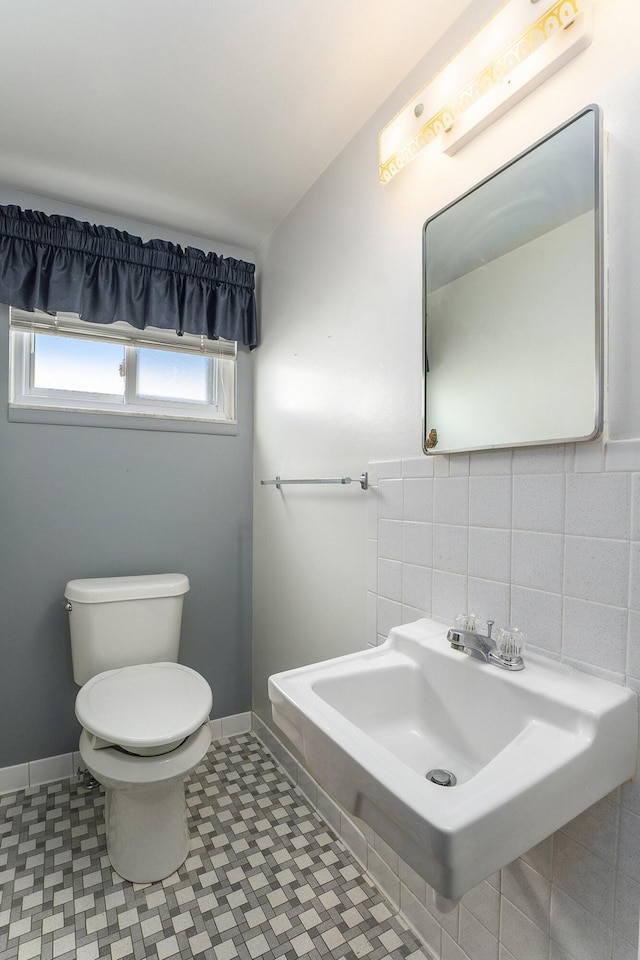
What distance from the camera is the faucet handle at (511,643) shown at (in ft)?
3.32

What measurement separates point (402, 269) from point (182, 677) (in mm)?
1554

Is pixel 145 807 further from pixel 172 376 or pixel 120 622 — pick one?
pixel 172 376

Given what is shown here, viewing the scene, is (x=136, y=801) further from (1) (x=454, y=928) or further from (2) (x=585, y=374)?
(2) (x=585, y=374)

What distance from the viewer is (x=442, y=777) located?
103 cm

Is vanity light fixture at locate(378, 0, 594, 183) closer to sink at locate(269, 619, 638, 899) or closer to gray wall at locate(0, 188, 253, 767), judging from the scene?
sink at locate(269, 619, 638, 899)

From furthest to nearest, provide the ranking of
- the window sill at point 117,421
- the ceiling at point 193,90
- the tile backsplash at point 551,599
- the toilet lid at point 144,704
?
the window sill at point 117,421
the toilet lid at point 144,704
the ceiling at point 193,90
the tile backsplash at point 551,599

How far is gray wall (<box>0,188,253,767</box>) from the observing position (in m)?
1.96

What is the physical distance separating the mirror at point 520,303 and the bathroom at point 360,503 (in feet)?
0.12

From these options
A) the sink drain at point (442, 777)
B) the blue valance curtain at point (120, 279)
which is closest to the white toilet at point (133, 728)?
the sink drain at point (442, 777)

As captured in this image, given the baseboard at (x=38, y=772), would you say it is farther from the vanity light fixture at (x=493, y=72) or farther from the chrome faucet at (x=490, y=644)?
the vanity light fixture at (x=493, y=72)

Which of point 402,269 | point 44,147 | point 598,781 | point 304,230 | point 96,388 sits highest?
point 44,147

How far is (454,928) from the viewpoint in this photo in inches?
47.7

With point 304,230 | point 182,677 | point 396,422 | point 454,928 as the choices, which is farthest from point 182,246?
point 454,928

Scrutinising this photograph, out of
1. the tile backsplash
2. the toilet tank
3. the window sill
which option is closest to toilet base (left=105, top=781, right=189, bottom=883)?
the toilet tank
